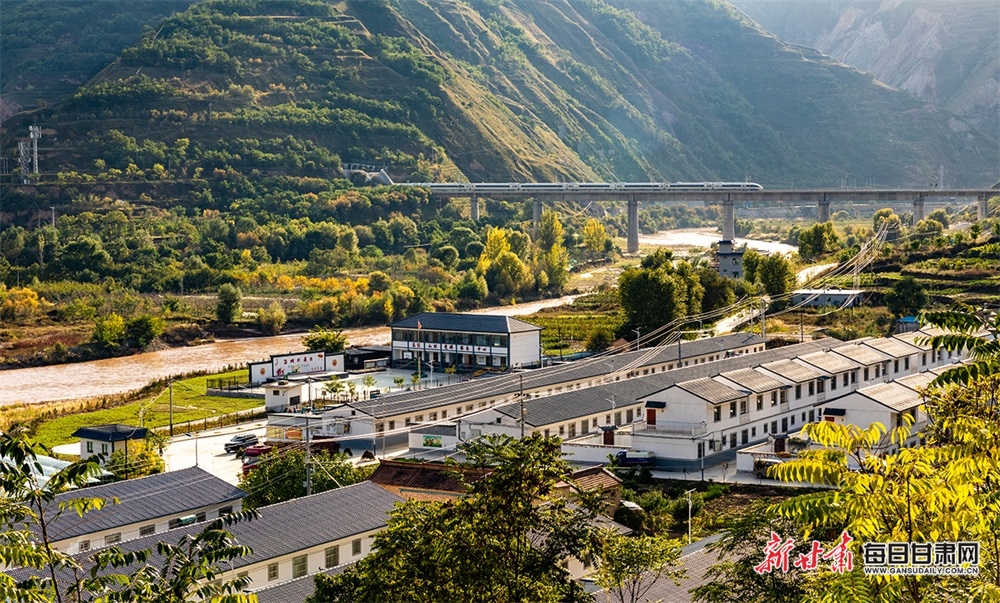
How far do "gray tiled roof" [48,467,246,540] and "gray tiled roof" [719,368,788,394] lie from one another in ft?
47.4

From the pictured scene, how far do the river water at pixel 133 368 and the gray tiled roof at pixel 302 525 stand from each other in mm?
26833

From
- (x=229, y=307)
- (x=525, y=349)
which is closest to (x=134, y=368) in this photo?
(x=229, y=307)

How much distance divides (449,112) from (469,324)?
7341 cm

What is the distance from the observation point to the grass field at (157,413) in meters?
37.2

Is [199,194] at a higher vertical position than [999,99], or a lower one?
lower

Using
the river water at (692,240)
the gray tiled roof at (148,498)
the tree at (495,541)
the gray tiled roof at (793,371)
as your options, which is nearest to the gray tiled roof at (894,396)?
the gray tiled roof at (793,371)

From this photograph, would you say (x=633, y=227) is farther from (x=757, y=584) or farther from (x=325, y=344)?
(x=757, y=584)

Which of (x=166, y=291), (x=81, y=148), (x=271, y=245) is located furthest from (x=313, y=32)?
(x=166, y=291)

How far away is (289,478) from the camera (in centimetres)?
2425

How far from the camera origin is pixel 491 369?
46.8 meters

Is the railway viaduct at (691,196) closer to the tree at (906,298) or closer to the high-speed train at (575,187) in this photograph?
the high-speed train at (575,187)

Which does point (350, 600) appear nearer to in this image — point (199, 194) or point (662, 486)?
point (662, 486)

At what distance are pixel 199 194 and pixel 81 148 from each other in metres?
9.97

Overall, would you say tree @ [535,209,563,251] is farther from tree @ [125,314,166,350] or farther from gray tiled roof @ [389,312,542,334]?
gray tiled roof @ [389,312,542,334]
